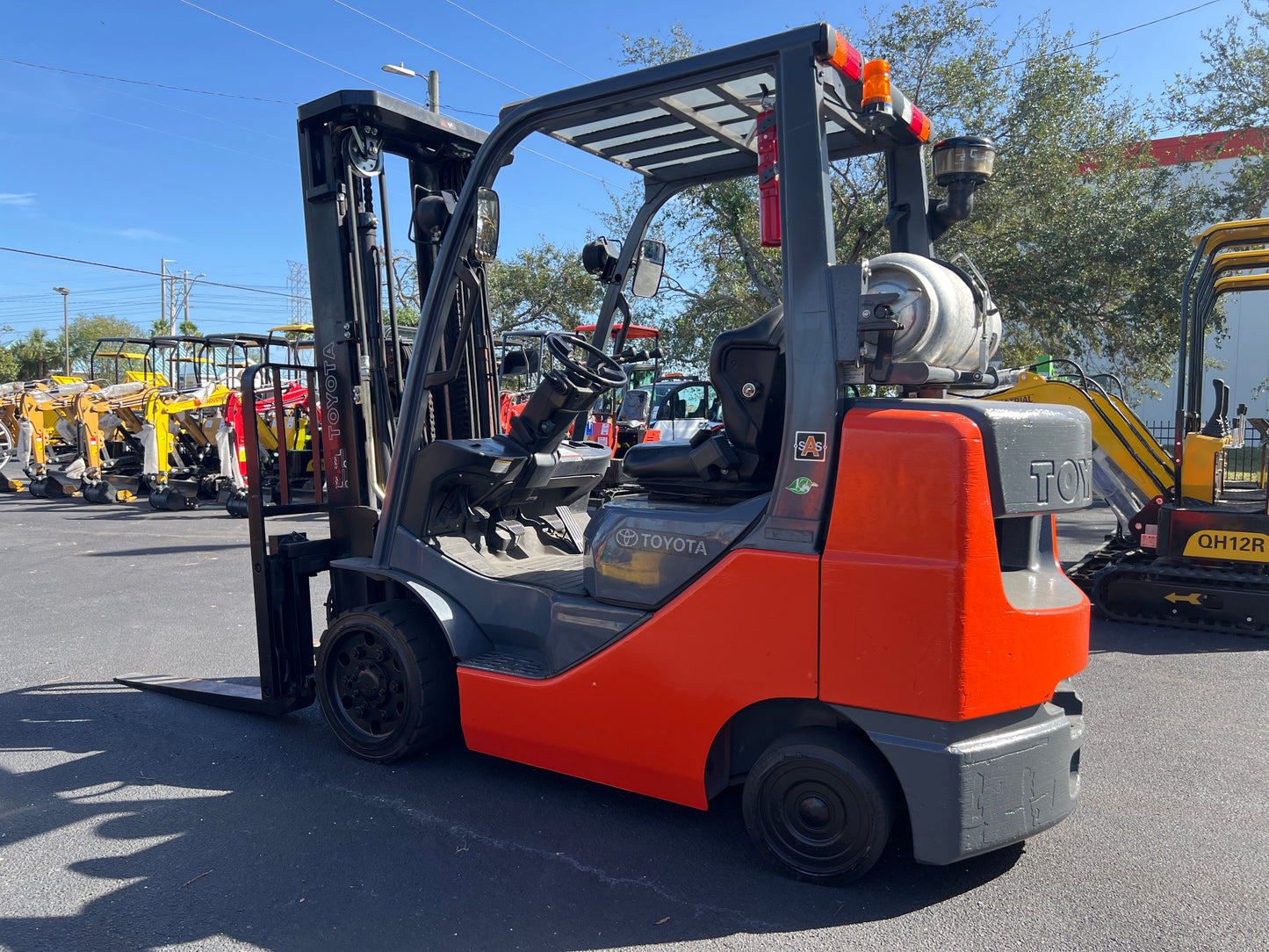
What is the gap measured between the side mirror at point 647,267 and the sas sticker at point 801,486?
6.17ft

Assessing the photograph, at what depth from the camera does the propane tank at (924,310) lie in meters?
2.94

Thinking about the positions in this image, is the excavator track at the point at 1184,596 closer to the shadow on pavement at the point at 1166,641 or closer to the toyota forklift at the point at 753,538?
the shadow on pavement at the point at 1166,641

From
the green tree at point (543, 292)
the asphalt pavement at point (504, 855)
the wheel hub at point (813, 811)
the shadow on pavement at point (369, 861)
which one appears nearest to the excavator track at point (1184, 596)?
the asphalt pavement at point (504, 855)

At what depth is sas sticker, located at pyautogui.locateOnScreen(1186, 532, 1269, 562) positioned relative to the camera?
6723 mm

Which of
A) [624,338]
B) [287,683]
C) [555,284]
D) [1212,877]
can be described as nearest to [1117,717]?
[1212,877]

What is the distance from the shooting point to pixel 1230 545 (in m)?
6.81

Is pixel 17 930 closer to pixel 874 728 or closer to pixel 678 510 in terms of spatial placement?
pixel 678 510

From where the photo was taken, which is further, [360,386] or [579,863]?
[360,386]

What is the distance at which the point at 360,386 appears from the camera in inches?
185

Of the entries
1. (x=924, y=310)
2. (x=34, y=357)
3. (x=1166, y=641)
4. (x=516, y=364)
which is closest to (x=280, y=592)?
(x=516, y=364)

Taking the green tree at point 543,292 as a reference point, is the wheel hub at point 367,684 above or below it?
below

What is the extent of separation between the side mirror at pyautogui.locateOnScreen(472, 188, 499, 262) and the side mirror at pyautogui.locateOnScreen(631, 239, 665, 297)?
995 millimetres

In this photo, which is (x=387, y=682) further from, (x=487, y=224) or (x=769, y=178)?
(x=769, y=178)

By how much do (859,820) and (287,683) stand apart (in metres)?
3.08
